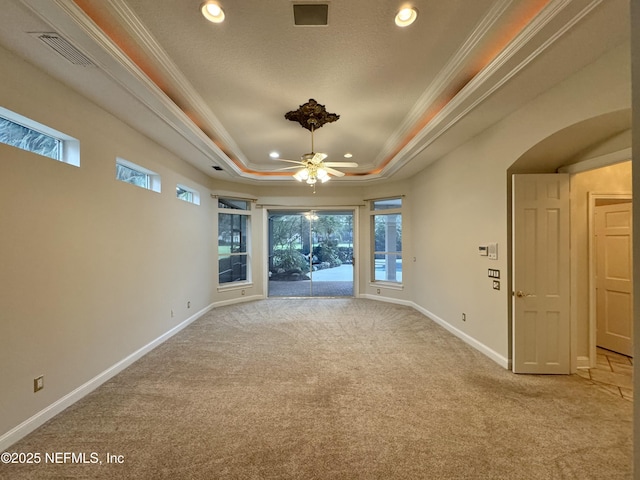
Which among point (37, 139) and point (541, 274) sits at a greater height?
point (37, 139)

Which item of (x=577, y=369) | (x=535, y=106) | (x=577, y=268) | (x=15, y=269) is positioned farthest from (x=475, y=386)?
(x=15, y=269)

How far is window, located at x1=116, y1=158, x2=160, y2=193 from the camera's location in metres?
3.23

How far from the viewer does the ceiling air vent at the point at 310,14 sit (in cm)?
191

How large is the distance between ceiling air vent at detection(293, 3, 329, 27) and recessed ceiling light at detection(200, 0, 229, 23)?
53 centimetres

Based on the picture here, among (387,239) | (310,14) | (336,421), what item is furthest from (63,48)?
(387,239)

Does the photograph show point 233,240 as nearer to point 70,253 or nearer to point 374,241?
point 374,241

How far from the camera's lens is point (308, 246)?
7.38 m

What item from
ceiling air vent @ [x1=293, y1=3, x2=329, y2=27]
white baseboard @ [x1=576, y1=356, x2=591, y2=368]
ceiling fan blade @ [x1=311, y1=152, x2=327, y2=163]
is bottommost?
white baseboard @ [x1=576, y1=356, x2=591, y2=368]

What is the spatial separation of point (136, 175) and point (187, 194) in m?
1.39

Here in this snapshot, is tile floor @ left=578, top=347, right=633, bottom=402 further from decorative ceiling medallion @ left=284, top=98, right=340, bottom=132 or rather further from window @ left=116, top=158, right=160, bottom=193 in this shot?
window @ left=116, top=158, right=160, bottom=193

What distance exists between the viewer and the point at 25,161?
82.3 inches

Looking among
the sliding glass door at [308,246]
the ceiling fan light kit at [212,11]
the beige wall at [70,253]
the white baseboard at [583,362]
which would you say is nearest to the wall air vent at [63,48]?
the beige wall at [70,253]

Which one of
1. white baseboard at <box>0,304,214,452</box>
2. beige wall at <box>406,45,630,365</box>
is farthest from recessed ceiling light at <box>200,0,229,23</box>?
white baseboard at <box>0,304,214,452</box>

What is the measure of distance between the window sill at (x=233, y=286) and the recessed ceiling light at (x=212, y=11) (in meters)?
4.95
